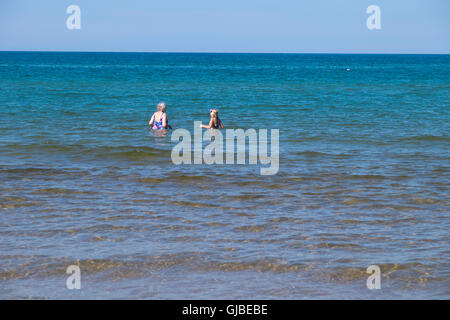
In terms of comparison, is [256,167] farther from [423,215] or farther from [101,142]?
[101,142]

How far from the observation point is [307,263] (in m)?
7.21

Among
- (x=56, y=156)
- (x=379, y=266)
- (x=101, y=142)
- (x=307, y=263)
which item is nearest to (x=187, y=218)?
(x=307, y=263)

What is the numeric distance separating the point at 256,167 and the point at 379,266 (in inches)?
259
